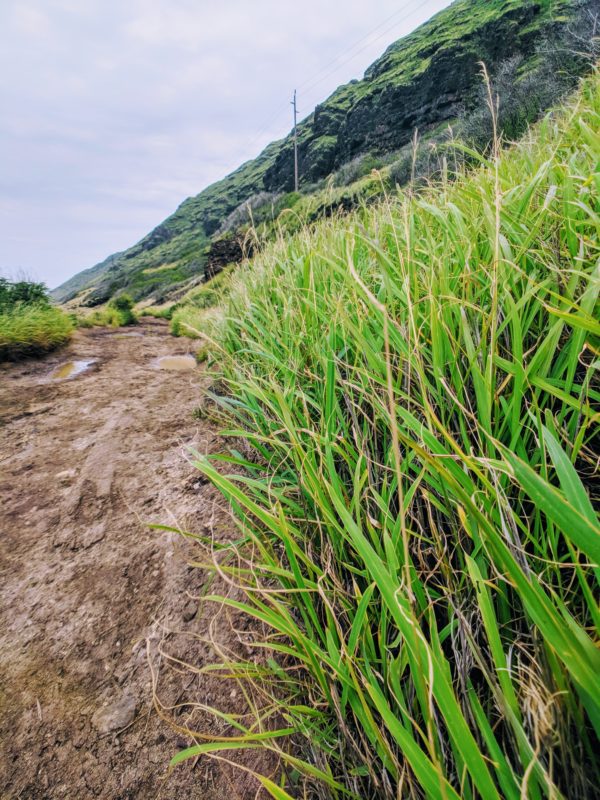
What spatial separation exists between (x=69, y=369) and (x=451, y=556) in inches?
194

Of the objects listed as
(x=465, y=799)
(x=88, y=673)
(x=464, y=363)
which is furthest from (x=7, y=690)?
(x=464, y=363)

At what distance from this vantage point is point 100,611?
3.75 feet

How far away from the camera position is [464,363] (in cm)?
86

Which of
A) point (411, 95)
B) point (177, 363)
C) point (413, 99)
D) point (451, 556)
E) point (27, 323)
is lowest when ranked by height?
point (177, 363)

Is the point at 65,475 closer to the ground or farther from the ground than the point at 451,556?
closer to the ground

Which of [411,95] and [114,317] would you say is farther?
[411,95]

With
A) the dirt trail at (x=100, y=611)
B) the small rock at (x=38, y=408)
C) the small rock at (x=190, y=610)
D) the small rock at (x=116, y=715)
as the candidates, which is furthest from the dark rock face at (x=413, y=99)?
the small rock at (x=116, y=715)

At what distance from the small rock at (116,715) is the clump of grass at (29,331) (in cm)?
497

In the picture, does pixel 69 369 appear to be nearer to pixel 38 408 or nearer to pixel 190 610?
pixel 38 408

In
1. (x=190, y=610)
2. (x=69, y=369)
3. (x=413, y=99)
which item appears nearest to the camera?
(x=190, y=610)

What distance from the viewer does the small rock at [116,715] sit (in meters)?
0.84

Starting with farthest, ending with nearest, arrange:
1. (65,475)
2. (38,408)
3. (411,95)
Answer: (411,95) → (38,408) → (65,475)

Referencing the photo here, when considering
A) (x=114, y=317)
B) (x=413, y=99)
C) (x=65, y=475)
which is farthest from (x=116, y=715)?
(x=413, y=99)

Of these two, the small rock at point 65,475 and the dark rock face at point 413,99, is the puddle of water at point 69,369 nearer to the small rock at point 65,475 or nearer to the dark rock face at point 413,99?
→ the small rock at point 65,475
